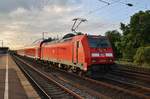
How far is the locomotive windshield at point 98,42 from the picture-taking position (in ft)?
72.5

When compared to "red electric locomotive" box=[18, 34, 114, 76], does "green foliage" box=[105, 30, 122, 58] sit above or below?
above

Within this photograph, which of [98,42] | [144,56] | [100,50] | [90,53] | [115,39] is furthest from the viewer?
[115,39]

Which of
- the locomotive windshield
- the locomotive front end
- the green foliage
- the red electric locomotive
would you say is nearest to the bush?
the red electric locomotive

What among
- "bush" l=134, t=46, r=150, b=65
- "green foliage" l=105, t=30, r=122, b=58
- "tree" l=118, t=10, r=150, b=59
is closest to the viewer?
"bush" l=134, t=46, r=150, b=65

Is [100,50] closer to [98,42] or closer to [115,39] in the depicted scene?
[98,42]

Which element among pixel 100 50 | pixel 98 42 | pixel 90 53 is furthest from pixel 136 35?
pixel 90 53

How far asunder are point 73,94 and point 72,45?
30.2ft

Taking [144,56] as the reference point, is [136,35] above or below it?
above

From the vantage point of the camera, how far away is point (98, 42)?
22.4m

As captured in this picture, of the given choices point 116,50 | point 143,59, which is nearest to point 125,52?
point 116,50

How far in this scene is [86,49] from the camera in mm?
21641

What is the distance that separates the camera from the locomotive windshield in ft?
72.5

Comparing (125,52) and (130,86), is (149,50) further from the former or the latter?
(130,86)

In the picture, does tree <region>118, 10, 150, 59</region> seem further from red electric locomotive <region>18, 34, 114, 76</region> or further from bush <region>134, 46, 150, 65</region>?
red electric locomotive <region>18, 34, 114, 76</region>
